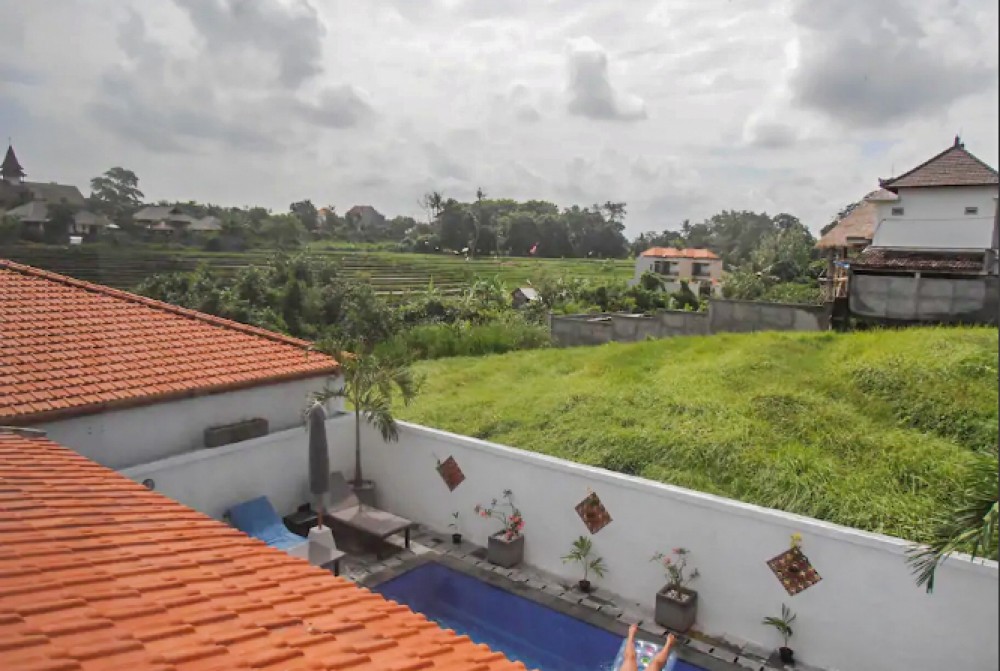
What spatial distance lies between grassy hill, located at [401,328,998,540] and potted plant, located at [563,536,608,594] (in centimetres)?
101

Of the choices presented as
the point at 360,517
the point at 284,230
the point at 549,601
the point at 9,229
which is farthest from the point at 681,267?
the point at 9,229

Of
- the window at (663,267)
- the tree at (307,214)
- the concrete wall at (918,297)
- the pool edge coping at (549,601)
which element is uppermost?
the tree at (307,214)

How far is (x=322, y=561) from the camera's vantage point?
303 inches

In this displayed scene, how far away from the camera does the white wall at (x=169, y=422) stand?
24.0 ft

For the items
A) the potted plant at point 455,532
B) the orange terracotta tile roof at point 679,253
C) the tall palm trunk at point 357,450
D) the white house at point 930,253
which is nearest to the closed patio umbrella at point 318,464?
the tall palm trunk at point 357,450

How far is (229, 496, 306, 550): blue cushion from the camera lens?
8219 mm

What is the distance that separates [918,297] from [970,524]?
1721mm

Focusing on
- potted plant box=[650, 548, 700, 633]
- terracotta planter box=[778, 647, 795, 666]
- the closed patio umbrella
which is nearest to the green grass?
the closed patio umbrella

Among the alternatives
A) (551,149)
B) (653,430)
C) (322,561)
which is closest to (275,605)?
(551,149)

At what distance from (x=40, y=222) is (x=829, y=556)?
285 inches

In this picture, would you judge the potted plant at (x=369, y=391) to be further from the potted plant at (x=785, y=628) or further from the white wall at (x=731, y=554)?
the potted plant at (x=785, y=628)

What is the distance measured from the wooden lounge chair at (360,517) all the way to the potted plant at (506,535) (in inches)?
44.6

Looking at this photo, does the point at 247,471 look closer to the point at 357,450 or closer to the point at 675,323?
the point at 357,450

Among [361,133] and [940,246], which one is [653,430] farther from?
[940,246]
